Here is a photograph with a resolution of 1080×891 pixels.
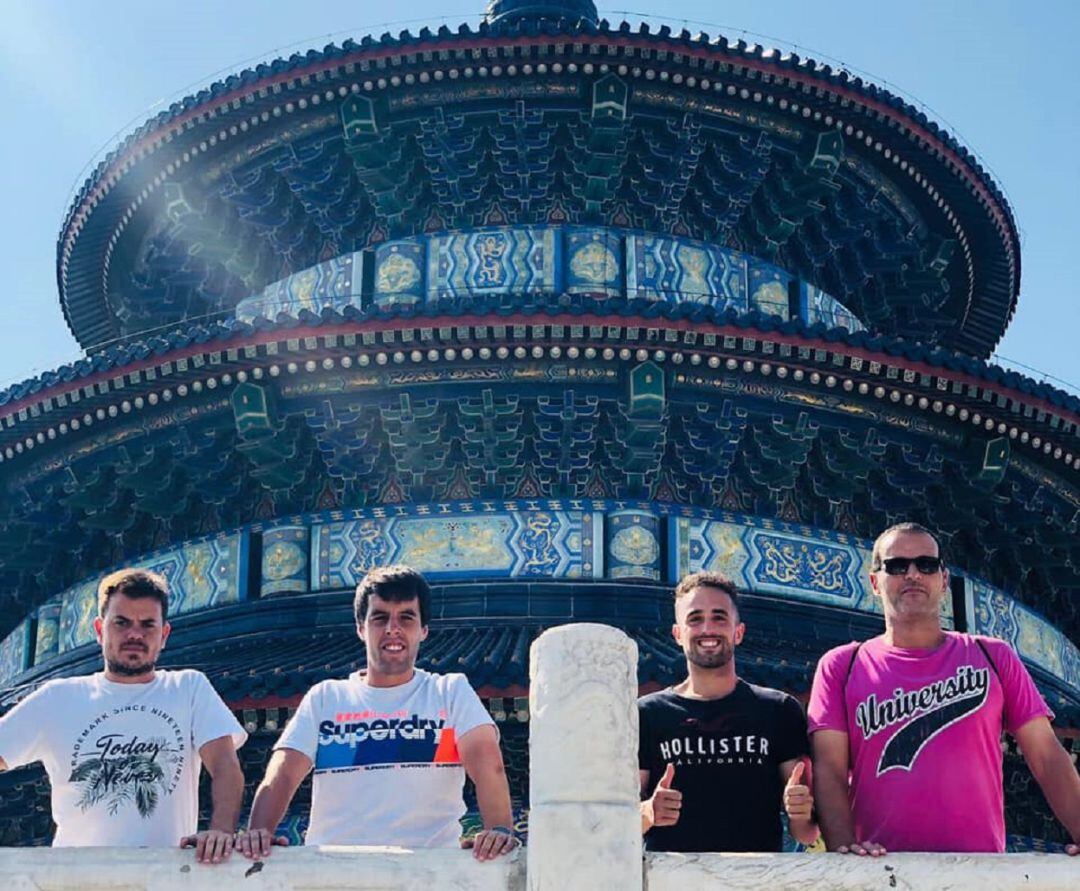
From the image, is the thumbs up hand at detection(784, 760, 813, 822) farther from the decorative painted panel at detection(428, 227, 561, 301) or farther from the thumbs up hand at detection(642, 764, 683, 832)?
the decorative painted panel at detection(428, 227, 561, 301)

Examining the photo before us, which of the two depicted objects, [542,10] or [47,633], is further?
[542,10]

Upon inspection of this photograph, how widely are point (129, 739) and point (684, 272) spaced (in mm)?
11460

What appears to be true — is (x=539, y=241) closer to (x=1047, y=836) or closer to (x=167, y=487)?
(x=167, y=487)

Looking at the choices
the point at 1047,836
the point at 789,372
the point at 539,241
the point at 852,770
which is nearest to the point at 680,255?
the point at 539,241

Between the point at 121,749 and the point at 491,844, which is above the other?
the point at 121,749

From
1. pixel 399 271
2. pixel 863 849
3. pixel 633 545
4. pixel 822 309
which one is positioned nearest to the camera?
pixel 863 849

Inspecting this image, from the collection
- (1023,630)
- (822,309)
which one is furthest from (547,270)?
(1023,630)

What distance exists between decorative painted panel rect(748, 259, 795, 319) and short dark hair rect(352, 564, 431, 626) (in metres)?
11.2

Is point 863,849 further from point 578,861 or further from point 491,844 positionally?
point 491,844

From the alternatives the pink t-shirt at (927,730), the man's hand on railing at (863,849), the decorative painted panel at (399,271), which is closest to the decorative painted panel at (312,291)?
the decorative painted panel at (399,271)

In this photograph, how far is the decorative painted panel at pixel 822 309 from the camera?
17.3 m

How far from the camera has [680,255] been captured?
1681 centimetres

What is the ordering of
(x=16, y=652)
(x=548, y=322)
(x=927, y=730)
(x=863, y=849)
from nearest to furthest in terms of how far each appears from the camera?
(x=863, y=849)
(x=927, y=730)
(x=548, y=322)
(x=16, y=652)

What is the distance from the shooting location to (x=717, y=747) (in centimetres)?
606
